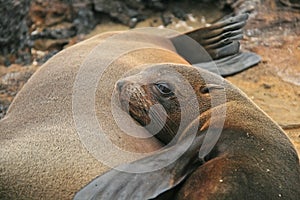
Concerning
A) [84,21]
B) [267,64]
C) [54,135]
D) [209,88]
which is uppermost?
[209,88]

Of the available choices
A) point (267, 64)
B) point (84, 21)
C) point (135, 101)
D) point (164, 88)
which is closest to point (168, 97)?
point (164, 88)

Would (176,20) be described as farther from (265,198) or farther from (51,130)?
(265,198)

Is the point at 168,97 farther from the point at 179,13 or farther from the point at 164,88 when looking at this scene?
the point at 179,13

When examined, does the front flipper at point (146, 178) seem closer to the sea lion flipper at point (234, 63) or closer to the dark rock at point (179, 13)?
the sea lion flipper at point (234, 63)

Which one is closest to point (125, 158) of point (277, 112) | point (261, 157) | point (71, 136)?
point (71, 136)

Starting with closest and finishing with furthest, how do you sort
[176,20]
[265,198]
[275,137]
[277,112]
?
[265,198]
[275,137]
[277,112]
[176,20]
